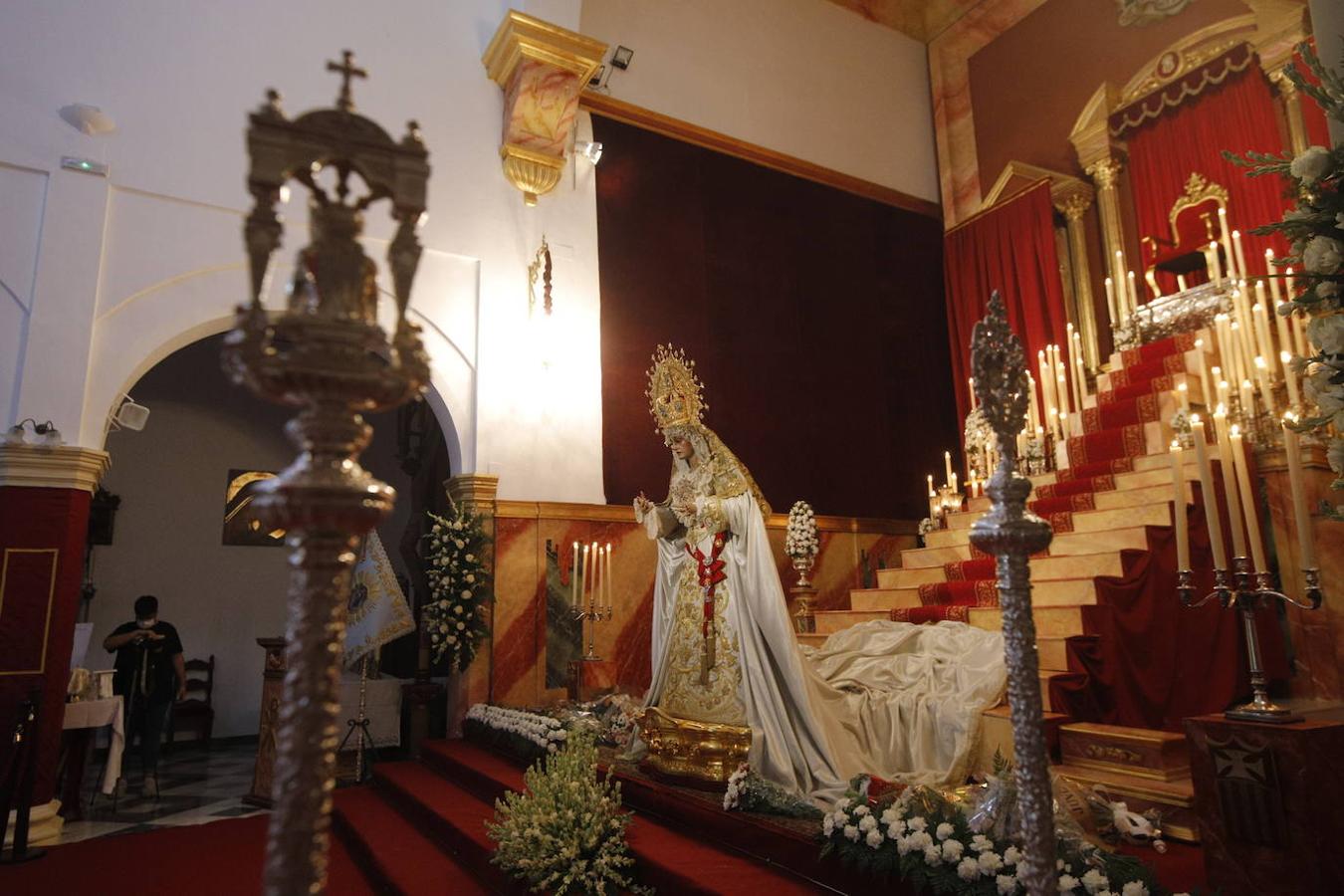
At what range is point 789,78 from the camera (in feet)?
37.7

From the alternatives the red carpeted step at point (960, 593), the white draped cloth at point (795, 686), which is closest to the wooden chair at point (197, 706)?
the white draped cloth at point (795, 686)

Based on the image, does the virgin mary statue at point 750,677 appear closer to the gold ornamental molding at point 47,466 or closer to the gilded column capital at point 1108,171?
the gold ornamental molding at point 47,466

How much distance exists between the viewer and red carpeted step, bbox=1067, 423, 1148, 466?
7879mm

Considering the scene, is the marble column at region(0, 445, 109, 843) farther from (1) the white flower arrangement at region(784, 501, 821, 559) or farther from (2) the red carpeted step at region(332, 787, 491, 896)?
(1) the white flower arrangement at region(784, 501, 821, 559)

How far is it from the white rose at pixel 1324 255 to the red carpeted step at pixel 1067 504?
18.1 ft

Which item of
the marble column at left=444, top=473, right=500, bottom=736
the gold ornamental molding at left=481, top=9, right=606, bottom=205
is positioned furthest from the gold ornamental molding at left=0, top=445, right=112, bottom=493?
the gold ornamental molding at left=481, top=9, right=606, bottom=205

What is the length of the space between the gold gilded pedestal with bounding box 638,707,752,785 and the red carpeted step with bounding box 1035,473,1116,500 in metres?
4.66

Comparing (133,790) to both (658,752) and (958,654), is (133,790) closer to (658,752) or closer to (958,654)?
(658,752)

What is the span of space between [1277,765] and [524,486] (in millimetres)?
6528

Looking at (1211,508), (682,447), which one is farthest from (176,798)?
(1211,508)

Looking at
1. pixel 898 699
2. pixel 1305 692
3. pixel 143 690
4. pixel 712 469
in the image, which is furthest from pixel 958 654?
pixel 143 690

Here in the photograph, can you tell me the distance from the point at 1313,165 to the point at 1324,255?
0.86 ft

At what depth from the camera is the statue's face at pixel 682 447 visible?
546 cm

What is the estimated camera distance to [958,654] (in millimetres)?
5723
